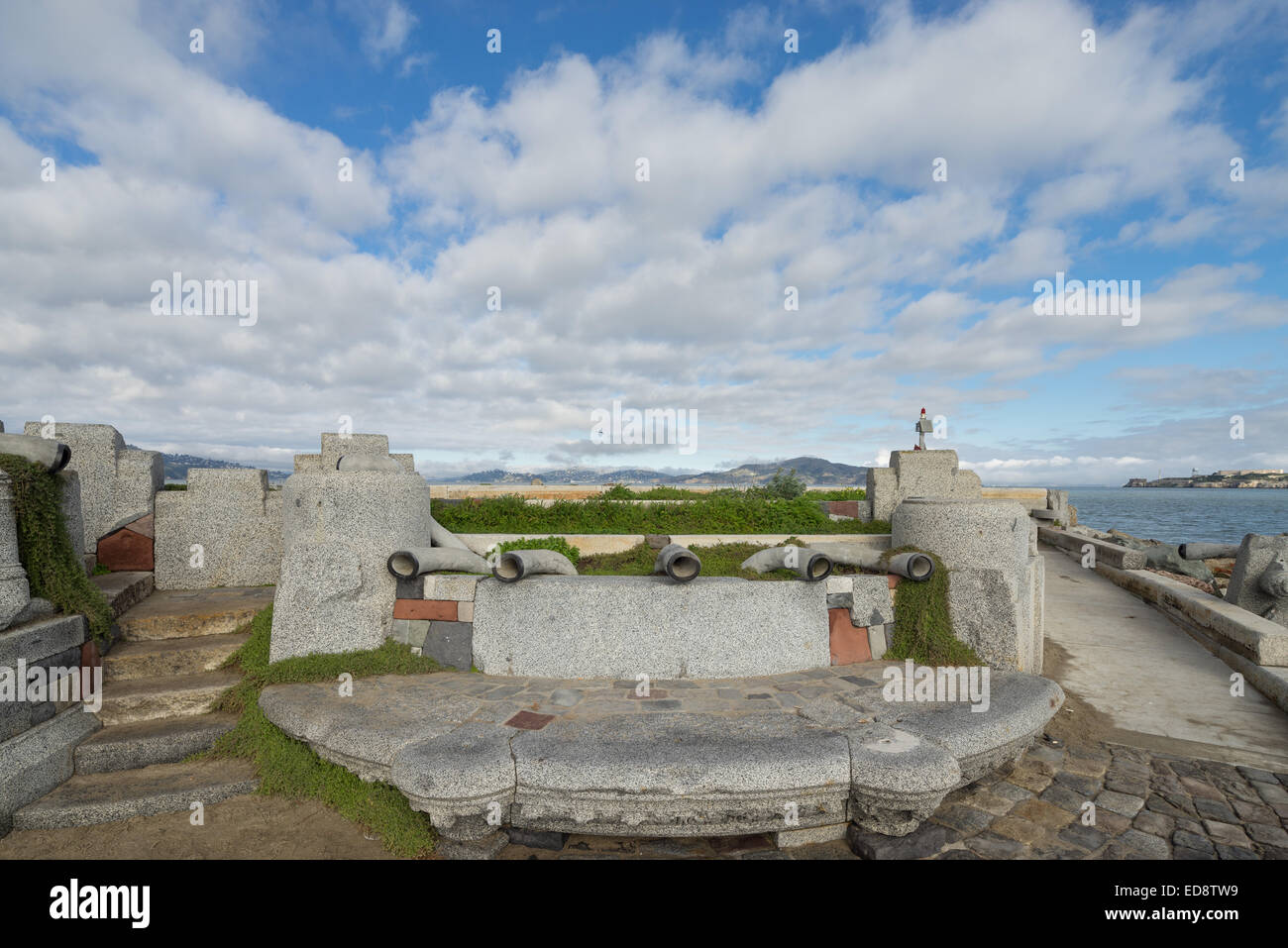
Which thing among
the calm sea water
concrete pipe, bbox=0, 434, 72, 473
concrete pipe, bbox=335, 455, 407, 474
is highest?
concrete pipe, bbox=0, 434, 72, 473

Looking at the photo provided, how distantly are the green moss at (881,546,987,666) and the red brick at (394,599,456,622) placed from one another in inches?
154

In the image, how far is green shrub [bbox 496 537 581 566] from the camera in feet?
23.2

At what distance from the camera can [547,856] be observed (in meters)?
3.07

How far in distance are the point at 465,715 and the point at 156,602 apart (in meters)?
4.18

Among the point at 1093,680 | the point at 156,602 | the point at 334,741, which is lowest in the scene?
the point at 1093,680

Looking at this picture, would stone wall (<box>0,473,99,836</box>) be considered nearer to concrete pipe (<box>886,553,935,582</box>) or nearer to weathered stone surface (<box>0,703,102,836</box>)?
weathered stone surface (<box>0,703,102,836</box>)

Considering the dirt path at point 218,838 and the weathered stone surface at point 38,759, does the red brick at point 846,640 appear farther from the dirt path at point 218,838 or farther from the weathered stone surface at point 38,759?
the weathered stone surface at point 38,759

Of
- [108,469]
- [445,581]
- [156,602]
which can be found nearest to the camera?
[445,581]

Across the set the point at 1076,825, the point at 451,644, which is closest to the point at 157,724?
the point at 451,644

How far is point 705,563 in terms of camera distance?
21.0ft

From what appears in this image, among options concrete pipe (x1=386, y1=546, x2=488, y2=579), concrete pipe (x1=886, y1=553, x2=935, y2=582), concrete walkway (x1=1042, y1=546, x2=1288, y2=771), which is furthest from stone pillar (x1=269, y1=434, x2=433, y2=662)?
concrete walkway (x1=1042, y1=546, x2=1288, y2=771)
